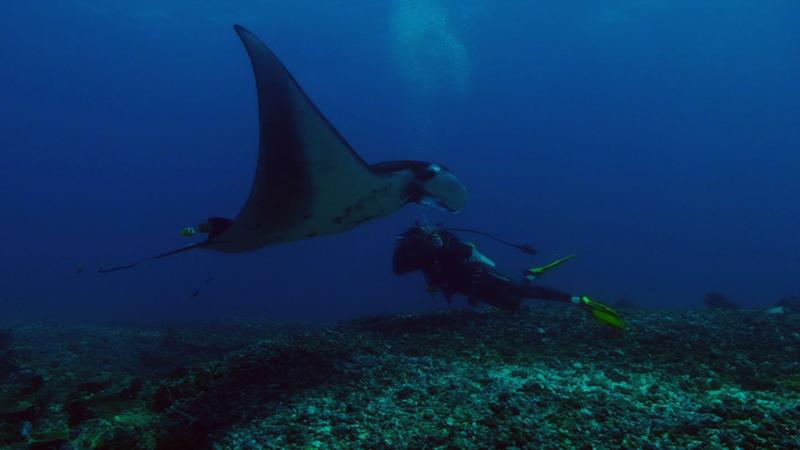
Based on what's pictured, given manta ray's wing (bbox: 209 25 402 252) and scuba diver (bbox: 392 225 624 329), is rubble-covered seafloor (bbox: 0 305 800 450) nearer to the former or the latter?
scuba diver (bbox: 392 225 624 329)

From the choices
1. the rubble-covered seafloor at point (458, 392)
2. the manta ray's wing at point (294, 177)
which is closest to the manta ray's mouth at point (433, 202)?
the manta ray's wing at point (294, 177)

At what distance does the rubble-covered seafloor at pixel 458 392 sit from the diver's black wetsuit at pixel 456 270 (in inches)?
19.2

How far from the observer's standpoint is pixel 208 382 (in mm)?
4312

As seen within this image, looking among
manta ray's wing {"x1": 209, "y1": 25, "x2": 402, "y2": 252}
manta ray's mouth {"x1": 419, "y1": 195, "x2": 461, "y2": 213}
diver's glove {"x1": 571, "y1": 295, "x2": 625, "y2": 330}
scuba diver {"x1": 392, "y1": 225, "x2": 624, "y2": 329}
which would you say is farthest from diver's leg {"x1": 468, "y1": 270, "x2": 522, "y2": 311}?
manta ray's wing {"x1": 209, "y1": 25, "x2": 402, "y2": 252}

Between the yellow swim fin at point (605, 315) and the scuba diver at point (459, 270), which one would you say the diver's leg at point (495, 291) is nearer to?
the scuba diver at point (459, 270)

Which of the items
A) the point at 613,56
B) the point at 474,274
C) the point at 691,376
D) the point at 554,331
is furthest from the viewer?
the point at 613,56

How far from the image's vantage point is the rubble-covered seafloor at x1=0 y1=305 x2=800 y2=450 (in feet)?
10.4

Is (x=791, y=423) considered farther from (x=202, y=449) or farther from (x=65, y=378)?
(x=65, y=378)

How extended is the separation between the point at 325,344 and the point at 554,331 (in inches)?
132

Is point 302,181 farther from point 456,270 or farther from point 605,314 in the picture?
point 605,314

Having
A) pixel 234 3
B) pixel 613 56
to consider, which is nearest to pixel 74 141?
pixel 234 3

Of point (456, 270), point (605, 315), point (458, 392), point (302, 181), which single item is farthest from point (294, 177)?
point (605, 315)

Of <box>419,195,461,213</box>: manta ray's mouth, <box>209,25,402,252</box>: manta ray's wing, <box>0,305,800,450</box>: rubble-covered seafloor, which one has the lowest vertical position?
<box>0,305,800,450</box>: rubble-covered seafloor

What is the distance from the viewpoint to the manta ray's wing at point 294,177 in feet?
10.8
